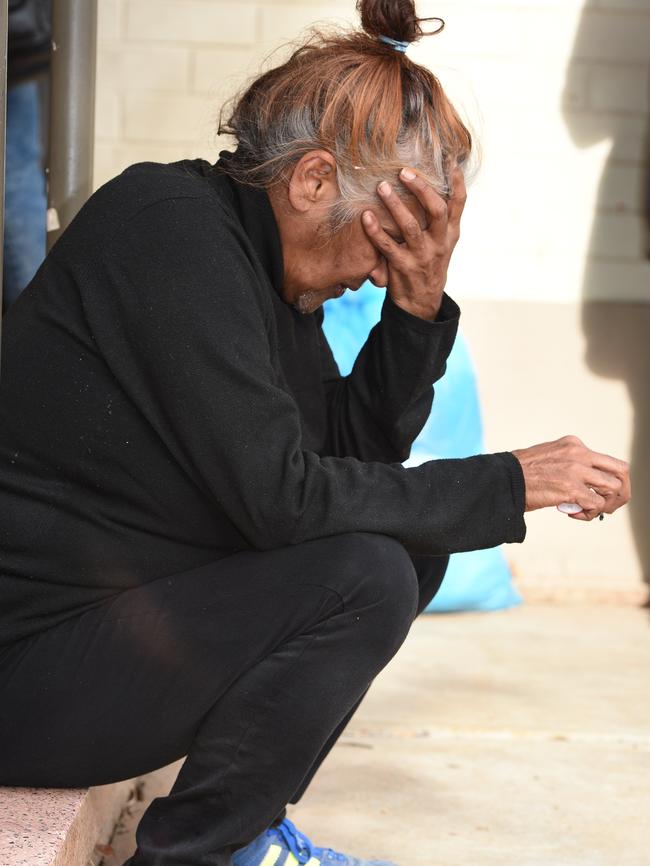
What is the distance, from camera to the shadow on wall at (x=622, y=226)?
408 centimetres

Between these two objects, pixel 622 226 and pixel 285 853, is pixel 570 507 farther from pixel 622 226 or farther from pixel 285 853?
pixel 622 226

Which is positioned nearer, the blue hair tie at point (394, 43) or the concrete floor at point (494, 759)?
the blue hair tie at point (394, 43)

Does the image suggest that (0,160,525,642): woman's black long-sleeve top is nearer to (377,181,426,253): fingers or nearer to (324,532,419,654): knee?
(324,532,419,654): knee

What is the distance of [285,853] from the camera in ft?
6.40

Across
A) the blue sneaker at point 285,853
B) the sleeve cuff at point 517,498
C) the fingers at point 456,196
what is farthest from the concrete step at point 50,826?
the fingers at point 456,196

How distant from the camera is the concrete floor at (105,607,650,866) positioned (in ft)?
7.44

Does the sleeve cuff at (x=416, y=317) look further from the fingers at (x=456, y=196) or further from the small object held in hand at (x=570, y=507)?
the small object held in hand at (x=570, y=507)

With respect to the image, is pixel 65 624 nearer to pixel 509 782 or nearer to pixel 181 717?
pixel 181 717

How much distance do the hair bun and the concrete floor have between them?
4.69 ft

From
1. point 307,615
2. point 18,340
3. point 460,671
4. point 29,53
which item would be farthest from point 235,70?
point 307,615

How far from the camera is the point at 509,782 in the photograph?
2.54 meters

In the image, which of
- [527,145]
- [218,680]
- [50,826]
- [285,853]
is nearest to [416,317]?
[218,680]

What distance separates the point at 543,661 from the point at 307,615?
192 cm

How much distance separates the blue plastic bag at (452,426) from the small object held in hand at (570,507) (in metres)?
1.97
